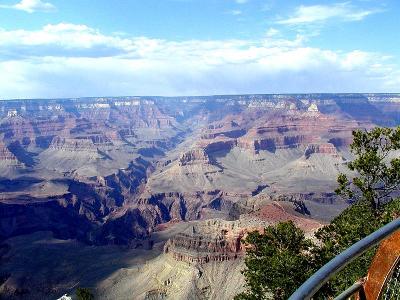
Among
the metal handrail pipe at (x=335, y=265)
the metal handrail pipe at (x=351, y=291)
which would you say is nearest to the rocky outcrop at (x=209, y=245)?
the metal handrail pipe at (x=351, y=291)

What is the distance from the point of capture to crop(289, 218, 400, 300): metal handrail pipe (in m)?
5.44

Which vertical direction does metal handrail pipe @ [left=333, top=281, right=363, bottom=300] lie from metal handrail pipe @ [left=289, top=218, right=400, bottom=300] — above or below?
below

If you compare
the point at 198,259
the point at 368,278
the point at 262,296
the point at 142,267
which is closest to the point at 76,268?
the point at 142,267

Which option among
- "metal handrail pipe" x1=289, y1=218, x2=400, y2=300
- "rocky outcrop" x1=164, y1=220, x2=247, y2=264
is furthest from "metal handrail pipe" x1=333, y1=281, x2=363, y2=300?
"rocky outcrop" x1=164, y1=220, x2=247, y2=264

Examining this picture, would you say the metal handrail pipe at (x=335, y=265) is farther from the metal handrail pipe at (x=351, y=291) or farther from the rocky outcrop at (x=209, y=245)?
the rocky outcrop at (x=209, y=245)

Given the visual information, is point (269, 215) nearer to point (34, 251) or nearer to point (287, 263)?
point (34, 251)

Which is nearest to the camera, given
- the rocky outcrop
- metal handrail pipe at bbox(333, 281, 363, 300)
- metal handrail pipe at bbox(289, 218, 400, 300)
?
metal handrail pipe at bbox(289, 218, 400, 300)

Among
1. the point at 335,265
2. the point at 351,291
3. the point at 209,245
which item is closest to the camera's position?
the point at 335,265

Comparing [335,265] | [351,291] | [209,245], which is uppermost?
[335,265]

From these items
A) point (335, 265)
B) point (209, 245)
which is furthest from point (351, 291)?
point (209, 245)

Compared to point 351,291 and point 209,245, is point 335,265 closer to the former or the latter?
point 351,291

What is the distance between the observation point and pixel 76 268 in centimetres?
10000

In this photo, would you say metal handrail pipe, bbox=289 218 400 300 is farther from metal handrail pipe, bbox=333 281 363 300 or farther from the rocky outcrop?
the rocky outcrop

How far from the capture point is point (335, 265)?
5.93 m
